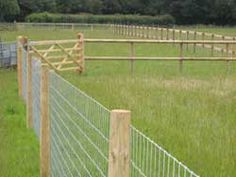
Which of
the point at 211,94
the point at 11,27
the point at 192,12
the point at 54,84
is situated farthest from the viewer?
the point at 192,12

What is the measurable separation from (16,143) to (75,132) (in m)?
3.51

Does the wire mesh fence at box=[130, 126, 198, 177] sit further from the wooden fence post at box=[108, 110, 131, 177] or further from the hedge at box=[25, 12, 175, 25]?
the hedge at box=[25, 12, 175, 25]

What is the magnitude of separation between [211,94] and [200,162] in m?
6.71

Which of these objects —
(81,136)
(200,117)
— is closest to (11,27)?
(200,117)

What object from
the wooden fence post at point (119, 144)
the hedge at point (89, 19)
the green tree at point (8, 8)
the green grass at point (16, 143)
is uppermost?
the wooden fence post at point (119, 144)

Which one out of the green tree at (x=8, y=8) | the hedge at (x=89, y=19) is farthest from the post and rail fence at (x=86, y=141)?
the hedge at (x=89, y=19)

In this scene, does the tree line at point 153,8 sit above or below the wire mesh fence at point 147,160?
below

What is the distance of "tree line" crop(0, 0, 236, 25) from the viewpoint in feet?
309

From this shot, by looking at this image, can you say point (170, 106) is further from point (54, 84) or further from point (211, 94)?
point (54, 84)

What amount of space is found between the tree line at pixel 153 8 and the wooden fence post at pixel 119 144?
8823 centimetres

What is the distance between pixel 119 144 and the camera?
3773 millimetres

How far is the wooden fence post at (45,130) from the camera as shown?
297 inches

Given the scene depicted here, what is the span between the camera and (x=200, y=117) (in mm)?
11242

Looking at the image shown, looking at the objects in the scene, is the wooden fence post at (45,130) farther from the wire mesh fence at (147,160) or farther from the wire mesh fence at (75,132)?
the wire mesh fence at (147,160)
